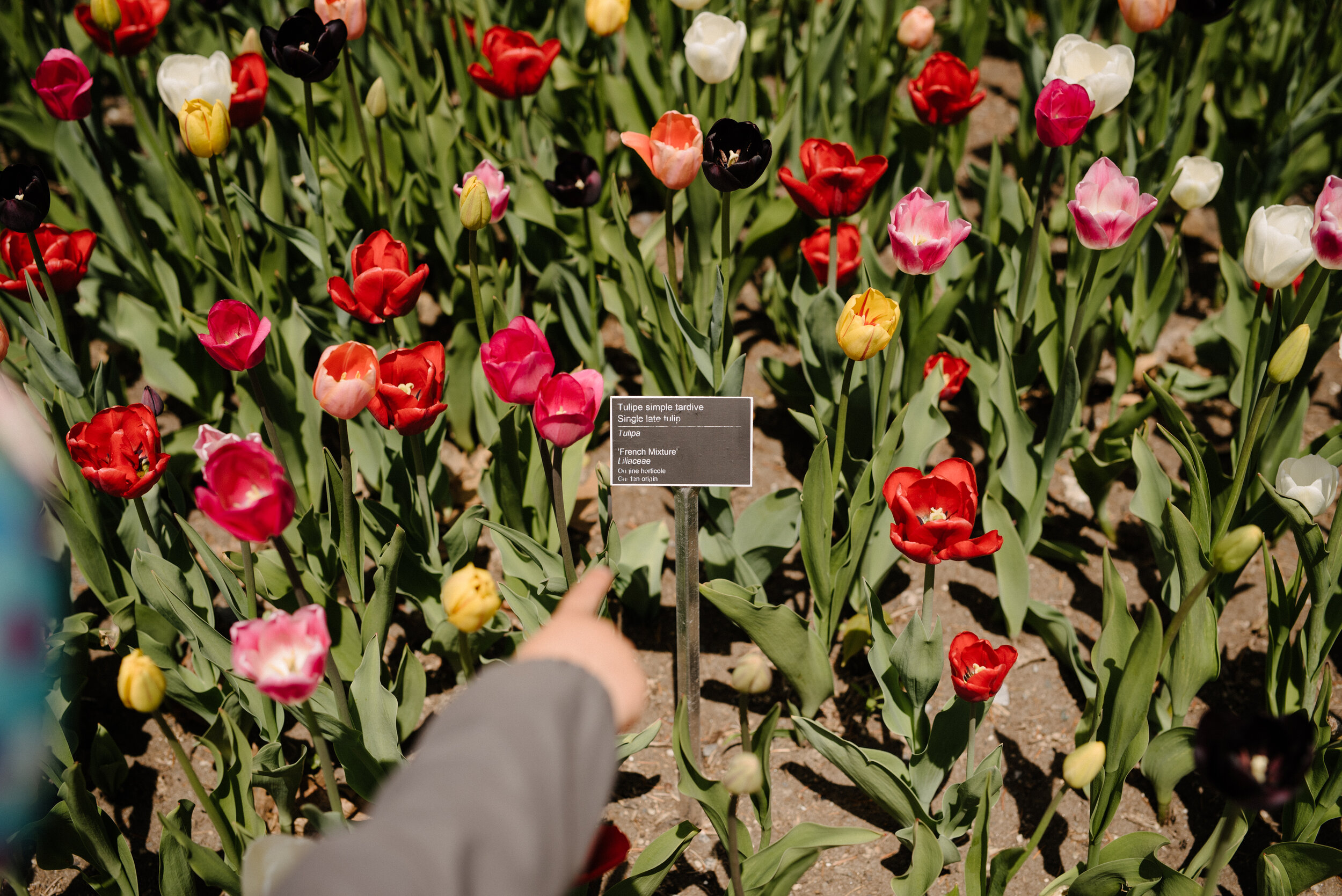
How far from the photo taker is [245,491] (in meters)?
1.21

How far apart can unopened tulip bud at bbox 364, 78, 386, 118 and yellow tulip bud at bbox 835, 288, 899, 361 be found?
4.22 feet

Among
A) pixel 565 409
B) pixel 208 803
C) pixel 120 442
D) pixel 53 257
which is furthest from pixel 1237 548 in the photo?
pixel 53 257

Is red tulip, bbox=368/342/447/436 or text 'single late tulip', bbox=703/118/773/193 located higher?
text 'single late tulip', bbox=703/118/773/193

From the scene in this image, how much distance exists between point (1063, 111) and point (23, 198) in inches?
76.5

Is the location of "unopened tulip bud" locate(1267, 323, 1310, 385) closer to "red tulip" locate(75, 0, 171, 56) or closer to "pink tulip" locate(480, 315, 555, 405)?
"pink tulip" locate(480, 315, 555, 405)

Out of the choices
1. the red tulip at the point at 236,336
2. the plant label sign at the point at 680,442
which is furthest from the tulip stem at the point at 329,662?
the plant label sign at the point at 680,442

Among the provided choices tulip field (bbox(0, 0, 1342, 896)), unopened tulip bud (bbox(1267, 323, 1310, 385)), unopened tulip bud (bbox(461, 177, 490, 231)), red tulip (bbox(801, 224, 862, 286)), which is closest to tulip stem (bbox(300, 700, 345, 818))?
tulip field (bbox(0, 0, 1342, 896))

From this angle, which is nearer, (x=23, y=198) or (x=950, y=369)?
(x=23, y=198)

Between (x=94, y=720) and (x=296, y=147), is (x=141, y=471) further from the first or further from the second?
(x=296, y=147)

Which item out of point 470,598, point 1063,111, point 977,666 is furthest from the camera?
point 1063,111

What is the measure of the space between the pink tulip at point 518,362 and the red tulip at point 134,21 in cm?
136

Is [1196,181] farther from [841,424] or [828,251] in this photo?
[841,424]

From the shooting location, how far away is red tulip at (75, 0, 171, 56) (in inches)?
85.7

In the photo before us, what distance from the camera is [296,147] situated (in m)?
2.70
